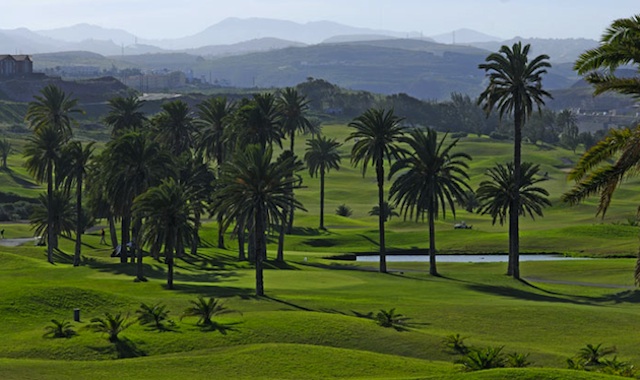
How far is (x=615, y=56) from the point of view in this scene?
3584cm

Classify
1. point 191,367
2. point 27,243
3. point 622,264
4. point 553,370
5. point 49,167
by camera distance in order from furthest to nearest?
point 27,243
point 49,167
point 622,264
point 191,367
point 553,370

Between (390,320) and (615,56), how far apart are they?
24351 millimetres

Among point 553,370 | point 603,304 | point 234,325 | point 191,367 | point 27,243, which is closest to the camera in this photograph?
point 553,370

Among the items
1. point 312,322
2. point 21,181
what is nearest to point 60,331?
point 312,322

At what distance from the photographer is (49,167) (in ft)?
324

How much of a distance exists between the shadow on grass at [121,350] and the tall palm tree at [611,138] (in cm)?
2380

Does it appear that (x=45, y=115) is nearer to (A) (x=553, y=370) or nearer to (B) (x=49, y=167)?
(B) (x=49, y=167)

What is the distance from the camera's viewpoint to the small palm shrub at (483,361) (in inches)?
1766

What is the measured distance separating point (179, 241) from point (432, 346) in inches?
1099

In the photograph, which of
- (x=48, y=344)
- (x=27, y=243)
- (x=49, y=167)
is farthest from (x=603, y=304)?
(x=27, y=243)

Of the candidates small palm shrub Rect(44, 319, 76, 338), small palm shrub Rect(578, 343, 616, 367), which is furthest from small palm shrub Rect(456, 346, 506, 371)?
small palm shrub Rect(44, 319, 76, 338)

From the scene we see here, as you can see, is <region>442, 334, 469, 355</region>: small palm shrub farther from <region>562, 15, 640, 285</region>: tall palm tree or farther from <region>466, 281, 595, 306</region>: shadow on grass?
<region>466, 281, 595, 306</region>: shadow on grass

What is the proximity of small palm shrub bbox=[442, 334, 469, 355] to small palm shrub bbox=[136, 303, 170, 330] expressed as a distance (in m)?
15.3

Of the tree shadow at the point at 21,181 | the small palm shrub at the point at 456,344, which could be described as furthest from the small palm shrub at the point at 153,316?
the tree shadow at the point at 21,181
